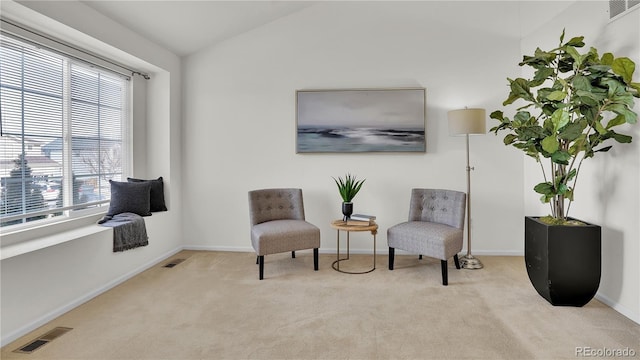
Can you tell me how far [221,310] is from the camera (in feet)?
8.55

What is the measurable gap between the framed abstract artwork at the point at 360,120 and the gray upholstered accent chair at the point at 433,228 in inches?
27.6

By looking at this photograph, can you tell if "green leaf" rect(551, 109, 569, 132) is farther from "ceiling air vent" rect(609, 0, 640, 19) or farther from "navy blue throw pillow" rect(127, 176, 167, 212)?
"navy blue throw pillow" rect(127, 176, 167, 212)

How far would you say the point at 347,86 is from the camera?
13.9 feet

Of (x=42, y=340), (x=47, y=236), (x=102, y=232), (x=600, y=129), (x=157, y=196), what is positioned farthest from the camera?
(x=157, y=196)

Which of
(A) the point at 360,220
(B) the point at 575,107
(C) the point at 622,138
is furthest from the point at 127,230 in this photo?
(C) the point at 622,138

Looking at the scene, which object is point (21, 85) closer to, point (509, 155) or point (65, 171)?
point (65, 171)

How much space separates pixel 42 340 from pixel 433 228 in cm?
314

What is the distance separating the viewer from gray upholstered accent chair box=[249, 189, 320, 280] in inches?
132

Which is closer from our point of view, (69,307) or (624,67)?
(624,67)

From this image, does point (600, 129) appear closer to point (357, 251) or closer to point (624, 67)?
point (624, 67)

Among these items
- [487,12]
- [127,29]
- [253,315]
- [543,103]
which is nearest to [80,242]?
[253,315]

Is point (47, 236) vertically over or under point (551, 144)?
under

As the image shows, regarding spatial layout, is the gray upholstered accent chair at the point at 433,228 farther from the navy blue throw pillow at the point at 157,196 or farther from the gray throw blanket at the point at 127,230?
the navy blue throw pillow at the point at 157,196

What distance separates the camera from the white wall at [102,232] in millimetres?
2305
